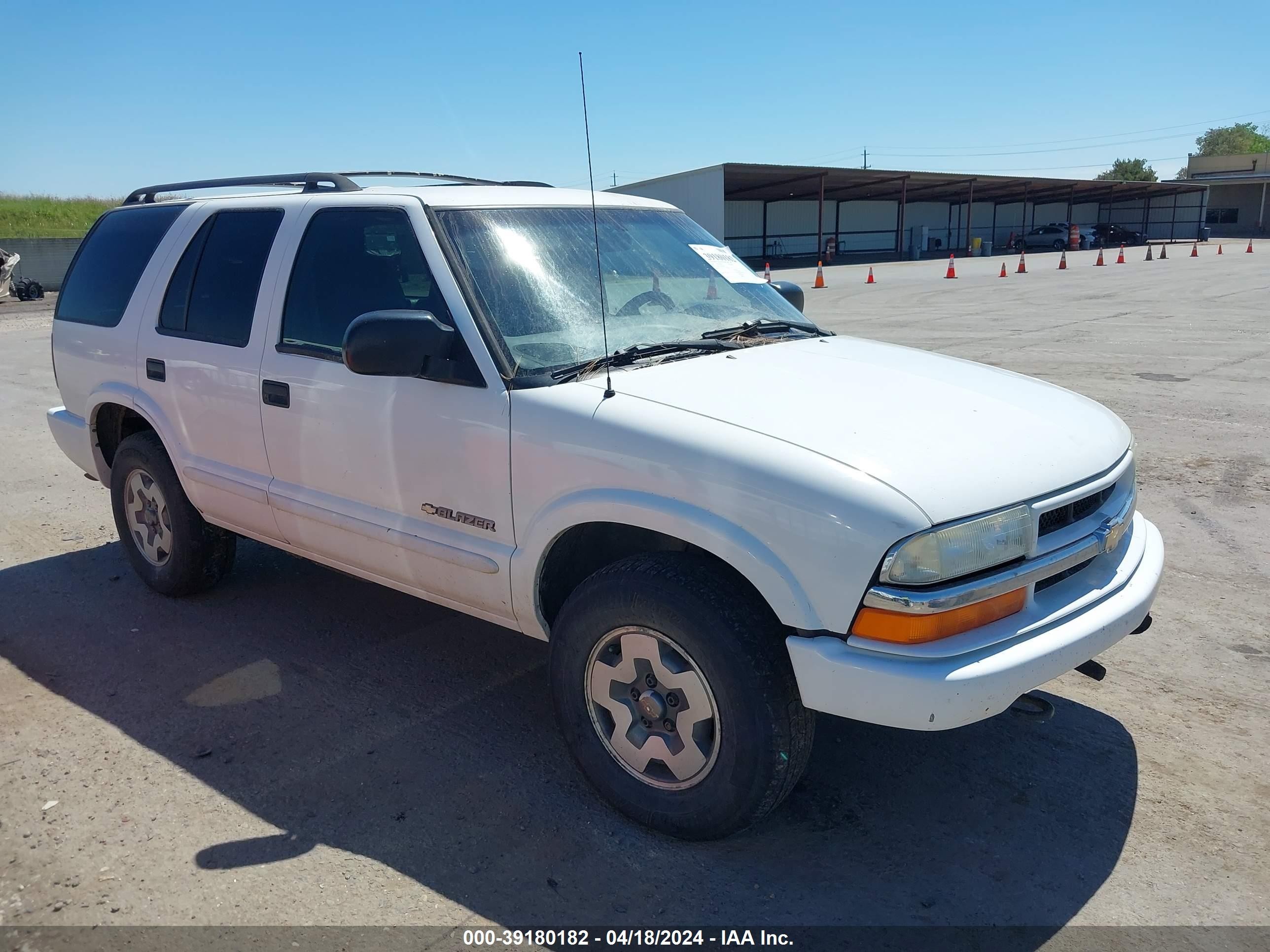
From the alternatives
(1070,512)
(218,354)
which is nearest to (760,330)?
(1070,512)

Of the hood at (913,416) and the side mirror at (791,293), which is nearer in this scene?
the hood at (913,416)

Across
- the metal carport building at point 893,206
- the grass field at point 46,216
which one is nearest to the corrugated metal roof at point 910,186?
the metal carport building at point 893,206

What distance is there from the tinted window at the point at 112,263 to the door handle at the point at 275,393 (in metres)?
1.40

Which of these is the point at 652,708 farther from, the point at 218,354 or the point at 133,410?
the point at 133,410

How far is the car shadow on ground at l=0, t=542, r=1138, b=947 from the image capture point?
8.95 feet

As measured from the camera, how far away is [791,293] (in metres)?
4.82

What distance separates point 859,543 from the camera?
247 cm

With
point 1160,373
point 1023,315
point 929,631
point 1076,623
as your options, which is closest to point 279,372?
point 929,631

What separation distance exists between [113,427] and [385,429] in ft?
8.30

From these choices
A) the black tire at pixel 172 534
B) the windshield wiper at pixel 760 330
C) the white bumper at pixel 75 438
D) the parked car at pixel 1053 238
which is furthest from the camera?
the parked car at pixel 1053 238

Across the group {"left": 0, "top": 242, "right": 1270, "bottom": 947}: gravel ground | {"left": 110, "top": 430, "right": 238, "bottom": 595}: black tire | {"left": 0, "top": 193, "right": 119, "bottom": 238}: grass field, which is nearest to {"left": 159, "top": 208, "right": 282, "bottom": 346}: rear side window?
{"left": 110, "top": 430, "right": 238, "bottom": 595}: black tire

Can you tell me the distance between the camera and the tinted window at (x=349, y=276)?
3576mm

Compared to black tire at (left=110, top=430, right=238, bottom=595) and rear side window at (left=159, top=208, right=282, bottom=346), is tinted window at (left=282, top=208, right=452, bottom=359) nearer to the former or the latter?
rear side window at (left=159, top=208, right=282, bottom=346)

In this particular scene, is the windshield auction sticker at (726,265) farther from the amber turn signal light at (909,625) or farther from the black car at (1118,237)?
the black car at (1118,237)
